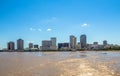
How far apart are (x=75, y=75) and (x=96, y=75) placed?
7.56 ft

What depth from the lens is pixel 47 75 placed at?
2405 centimetres

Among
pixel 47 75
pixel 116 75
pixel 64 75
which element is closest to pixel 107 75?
pixel 116 75

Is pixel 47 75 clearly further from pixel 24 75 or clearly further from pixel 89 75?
pixel 89 75

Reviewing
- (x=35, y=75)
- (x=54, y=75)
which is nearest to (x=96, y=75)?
(x=54, y=75)

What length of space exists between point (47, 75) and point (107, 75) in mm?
6536

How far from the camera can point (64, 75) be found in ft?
80.7

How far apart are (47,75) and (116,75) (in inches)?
293

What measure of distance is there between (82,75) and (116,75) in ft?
12.0

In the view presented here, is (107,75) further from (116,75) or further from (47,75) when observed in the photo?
(47,75)

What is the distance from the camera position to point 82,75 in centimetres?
2434

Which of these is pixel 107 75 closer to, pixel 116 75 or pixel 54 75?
pixel 116 75

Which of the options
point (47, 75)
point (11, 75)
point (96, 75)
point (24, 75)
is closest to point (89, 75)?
point (96, 75)

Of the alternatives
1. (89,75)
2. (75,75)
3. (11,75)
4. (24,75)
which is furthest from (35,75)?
(89,75)

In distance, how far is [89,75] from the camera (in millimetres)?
24031
